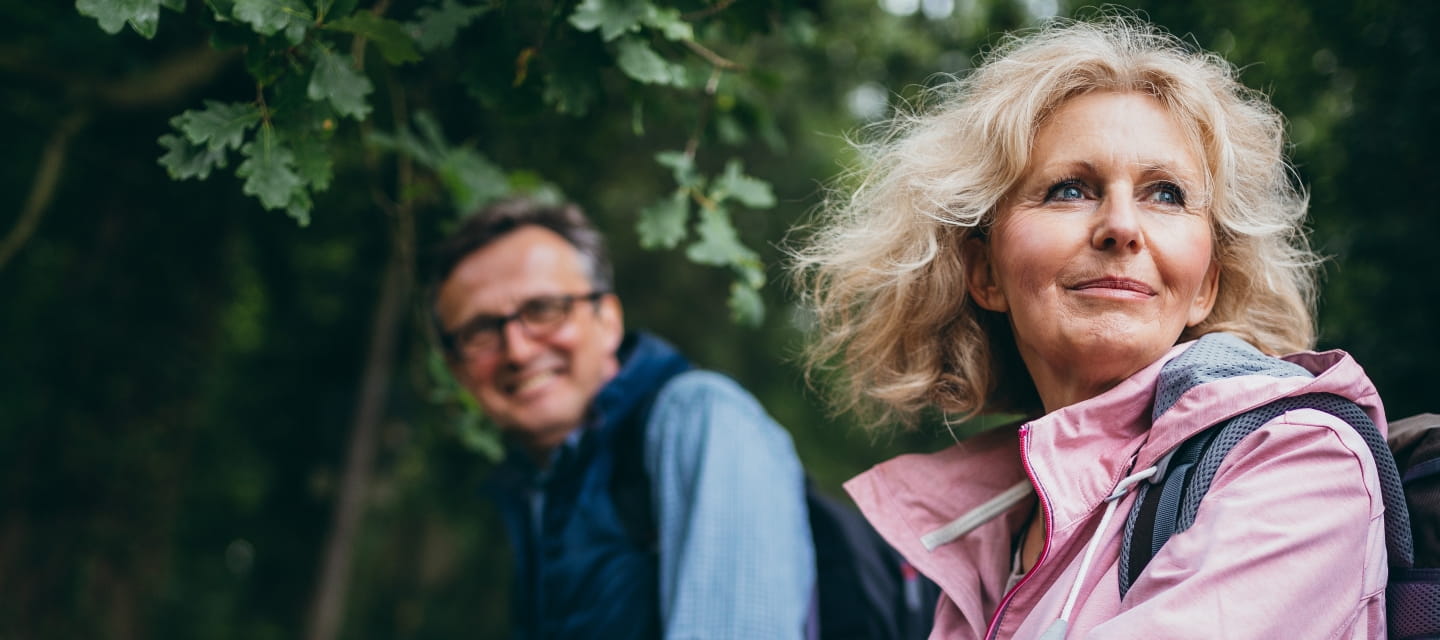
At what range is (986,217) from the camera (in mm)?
1700

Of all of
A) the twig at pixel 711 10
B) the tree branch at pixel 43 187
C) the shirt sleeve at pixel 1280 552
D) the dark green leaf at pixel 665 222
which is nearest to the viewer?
the shirt sleeve at pixel 1280 552

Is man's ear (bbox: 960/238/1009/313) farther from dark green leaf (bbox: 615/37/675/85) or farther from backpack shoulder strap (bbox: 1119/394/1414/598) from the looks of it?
dark green leaf (bbox: 615/37/675/85)

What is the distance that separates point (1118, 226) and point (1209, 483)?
39 centimetres

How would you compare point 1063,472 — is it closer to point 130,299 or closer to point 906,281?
point 906,281

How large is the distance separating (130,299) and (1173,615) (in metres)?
5.21

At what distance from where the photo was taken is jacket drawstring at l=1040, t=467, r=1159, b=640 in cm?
129

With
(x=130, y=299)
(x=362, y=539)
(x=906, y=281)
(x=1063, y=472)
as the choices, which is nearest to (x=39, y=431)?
(x=130, y=299)

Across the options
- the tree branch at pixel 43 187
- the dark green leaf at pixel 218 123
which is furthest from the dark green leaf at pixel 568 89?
the tree branch at pixel 43 187

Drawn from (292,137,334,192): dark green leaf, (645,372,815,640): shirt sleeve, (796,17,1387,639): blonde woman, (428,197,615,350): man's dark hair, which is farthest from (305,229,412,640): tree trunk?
(796,17,1387,639): blonde woman

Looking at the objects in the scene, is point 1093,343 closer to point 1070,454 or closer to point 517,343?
point 1070,454

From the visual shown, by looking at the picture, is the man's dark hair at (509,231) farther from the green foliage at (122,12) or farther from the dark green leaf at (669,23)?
the green foliage at (122,12)

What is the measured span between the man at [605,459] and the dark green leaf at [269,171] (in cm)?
109

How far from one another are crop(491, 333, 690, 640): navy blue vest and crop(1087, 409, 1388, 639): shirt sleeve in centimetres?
154

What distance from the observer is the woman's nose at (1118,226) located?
1434mm
